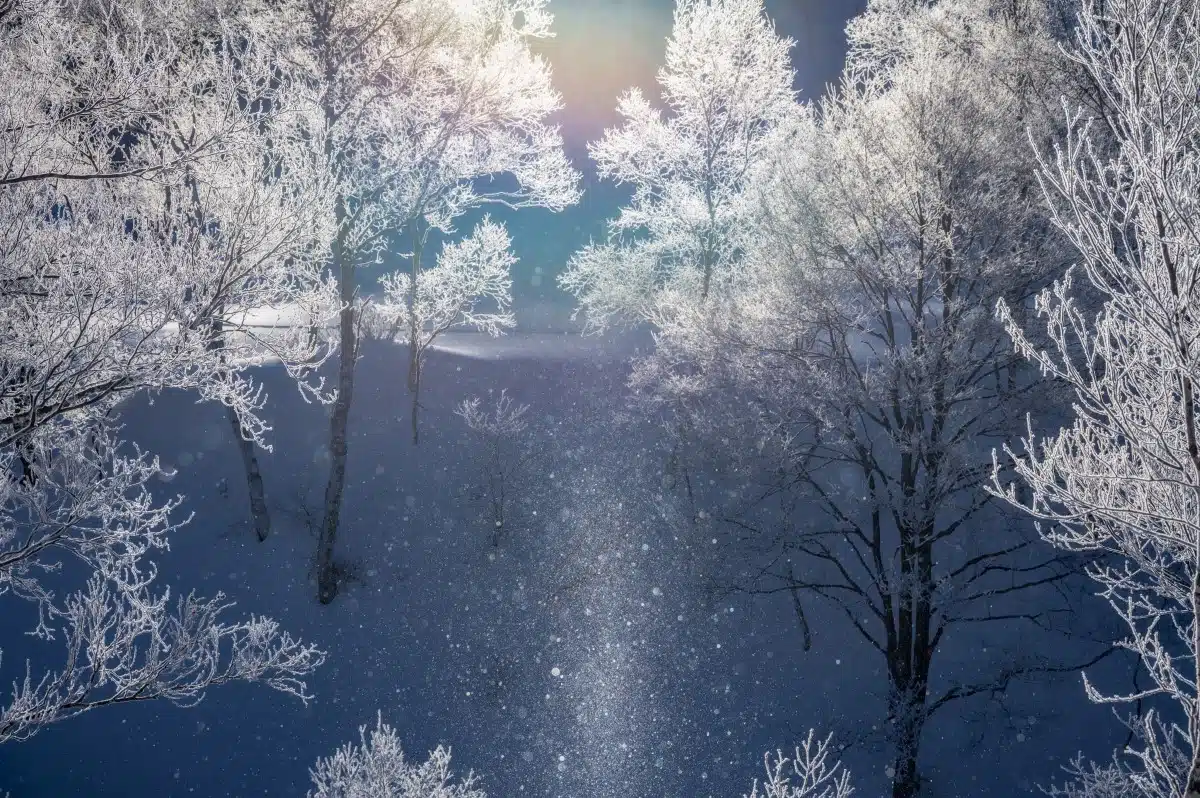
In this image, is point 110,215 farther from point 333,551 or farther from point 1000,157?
point 1000,157

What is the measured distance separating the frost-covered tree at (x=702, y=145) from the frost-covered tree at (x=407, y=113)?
2.14 m

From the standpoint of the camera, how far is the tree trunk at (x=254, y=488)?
11.5 m

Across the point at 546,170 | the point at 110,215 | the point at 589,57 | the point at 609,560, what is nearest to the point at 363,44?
the point at 546,170

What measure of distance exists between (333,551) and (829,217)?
9065 mm

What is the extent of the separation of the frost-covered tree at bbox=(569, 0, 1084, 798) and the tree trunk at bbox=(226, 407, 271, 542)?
700 centimetres

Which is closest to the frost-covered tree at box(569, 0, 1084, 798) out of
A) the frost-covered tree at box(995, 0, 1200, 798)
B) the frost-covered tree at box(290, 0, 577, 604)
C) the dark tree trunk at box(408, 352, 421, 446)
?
the frost-covered tree at box(995, 0, 1200, 798)

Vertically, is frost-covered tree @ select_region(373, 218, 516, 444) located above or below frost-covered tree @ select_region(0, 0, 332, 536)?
above

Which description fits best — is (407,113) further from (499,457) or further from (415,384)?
(499,457)

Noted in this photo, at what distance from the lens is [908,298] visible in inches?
332

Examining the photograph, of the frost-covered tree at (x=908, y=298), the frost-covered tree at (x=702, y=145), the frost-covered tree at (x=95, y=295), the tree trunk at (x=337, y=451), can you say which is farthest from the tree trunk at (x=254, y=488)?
the frost-covered tree at (x=702, y=145)

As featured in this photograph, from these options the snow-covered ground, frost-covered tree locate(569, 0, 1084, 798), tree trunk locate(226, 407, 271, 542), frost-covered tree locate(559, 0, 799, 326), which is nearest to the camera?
frost-covered tree locate(569, 0, 1084, 798)

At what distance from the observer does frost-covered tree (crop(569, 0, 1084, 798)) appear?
798 centimetres

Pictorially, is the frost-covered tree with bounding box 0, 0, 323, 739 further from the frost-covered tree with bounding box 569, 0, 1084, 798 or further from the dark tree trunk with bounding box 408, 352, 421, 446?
the dark tree trunk with bounding box 408, 352, 421, 446

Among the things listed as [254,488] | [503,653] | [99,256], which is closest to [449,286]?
[254,488]
